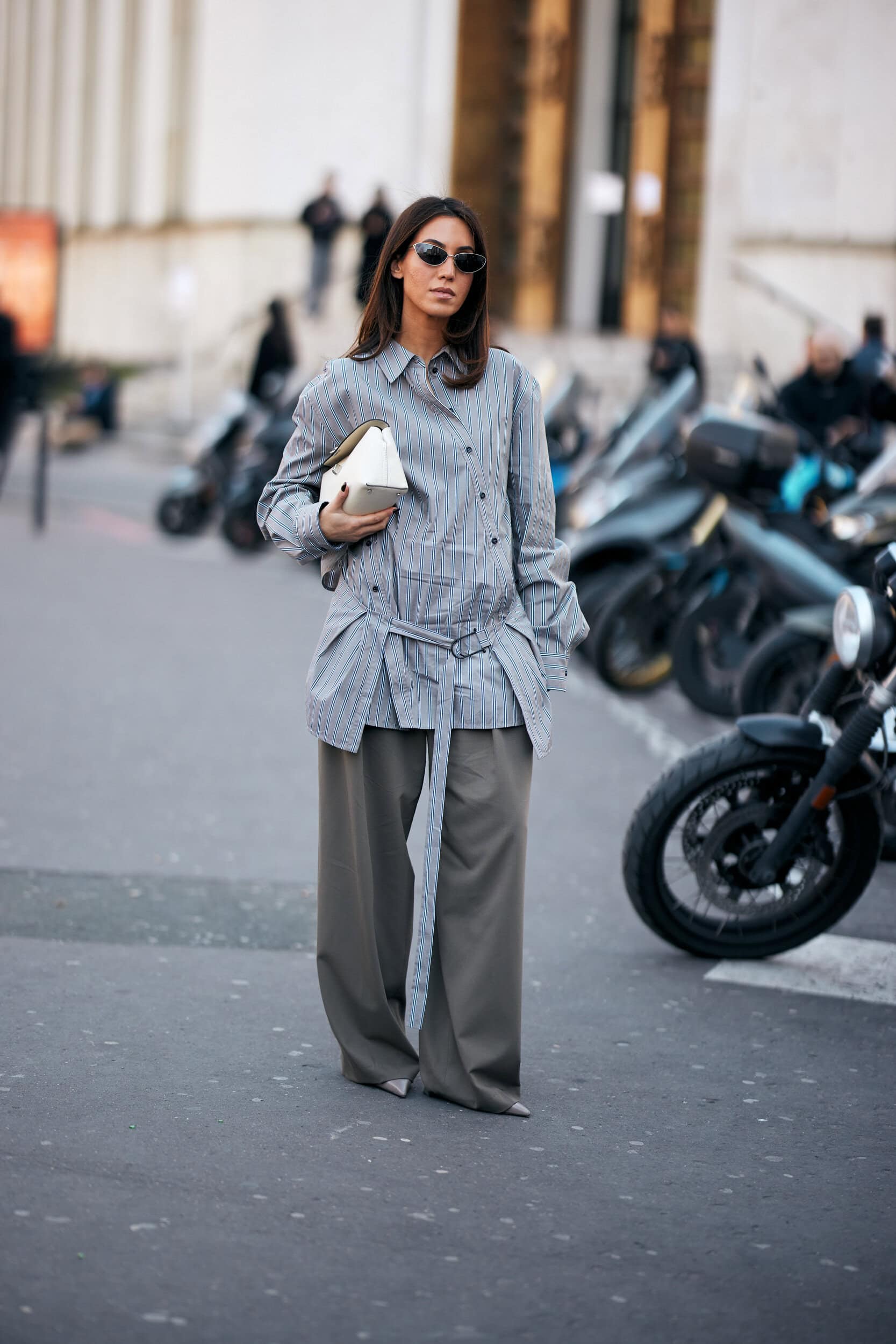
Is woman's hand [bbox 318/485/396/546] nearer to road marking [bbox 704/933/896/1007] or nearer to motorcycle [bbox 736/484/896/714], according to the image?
road marking [bbox 704/933/896/1007]

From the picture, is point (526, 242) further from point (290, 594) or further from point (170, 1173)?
point (170, 1173)

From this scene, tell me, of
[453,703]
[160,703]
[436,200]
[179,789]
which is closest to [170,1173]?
[453,703]

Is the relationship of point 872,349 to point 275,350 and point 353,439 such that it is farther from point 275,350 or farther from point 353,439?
point 353,439

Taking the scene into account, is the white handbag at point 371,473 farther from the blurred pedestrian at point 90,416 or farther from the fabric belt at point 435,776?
the blurred pedestrian at point 90,416

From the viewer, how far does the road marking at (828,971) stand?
5406mm

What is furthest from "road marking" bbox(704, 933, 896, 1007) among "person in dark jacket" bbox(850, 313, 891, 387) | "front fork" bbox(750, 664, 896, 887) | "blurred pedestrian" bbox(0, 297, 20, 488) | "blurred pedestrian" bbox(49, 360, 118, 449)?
"blurred pedestrian" bbox(49, 360, 118, 449)

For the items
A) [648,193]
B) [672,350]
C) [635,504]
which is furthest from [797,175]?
[635,504]

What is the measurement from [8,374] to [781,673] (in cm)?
1166

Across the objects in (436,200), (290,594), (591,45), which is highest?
(591,45)

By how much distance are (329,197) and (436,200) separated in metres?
21.3

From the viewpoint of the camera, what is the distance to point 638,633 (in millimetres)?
9711

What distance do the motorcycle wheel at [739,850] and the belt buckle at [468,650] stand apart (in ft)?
4.57

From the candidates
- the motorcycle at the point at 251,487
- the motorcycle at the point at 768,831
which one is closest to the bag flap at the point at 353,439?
the motorcycle at the point at 768,831

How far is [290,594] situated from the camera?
13.1 m
